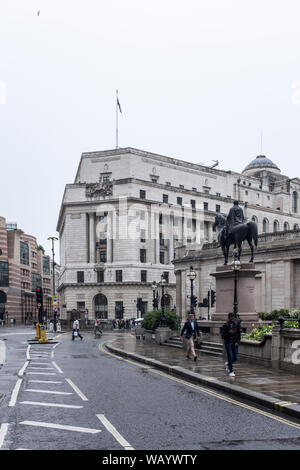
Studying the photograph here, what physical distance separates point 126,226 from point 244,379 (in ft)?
216

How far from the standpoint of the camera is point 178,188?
288 feet

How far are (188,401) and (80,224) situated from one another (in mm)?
73121

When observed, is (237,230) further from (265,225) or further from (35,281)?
(35,281)

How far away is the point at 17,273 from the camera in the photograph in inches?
4688

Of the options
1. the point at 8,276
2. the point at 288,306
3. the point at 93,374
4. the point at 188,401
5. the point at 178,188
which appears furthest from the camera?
the point at 8,276

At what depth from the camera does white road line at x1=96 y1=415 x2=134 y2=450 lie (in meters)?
7.73

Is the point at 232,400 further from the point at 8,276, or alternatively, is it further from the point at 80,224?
the point at 8,276

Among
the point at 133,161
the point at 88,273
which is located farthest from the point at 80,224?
the point at 133,161

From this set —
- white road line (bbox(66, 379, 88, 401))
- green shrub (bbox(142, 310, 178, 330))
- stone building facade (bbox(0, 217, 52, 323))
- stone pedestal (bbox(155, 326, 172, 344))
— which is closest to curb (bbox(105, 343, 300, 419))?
white road line (bbox(66, 379, 88, 401))

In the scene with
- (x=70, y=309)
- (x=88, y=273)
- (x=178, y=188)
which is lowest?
(x=70, y=309)

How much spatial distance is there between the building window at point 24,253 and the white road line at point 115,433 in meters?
124

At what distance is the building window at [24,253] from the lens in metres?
130

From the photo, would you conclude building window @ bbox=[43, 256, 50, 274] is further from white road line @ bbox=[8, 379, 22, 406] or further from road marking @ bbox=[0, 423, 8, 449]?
road marking @ bbox=[0, 423, 8, 449]

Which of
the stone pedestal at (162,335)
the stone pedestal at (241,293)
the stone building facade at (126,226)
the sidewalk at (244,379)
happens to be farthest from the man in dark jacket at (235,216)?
→ the stone building facade at (126,226)
